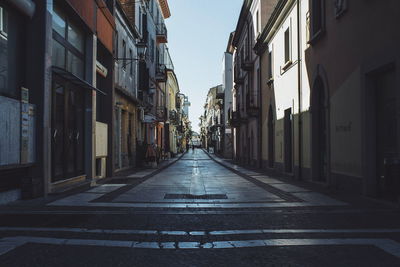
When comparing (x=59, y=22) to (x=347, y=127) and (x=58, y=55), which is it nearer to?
(x=58, y=55)

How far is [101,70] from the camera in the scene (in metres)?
15.9

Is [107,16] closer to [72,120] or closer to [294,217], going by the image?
[72,120]

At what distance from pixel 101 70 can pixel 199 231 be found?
1090cm

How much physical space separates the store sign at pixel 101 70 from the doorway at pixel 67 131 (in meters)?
1.79

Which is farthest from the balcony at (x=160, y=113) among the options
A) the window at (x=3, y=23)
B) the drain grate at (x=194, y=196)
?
the window at (x=3, y=23)

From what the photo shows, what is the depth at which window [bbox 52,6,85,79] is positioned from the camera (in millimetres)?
11414

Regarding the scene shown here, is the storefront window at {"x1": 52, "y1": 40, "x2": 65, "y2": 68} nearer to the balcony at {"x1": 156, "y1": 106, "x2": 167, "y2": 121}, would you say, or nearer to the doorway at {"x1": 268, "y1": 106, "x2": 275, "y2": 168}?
the doorway at {"x1": 268, "y1": 106, "x2": 275, "y2": 168}

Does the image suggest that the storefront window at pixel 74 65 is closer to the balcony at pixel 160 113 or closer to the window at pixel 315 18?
the window at pixel 315 18

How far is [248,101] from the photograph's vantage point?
27828 mm

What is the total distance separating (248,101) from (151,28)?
31.9ft

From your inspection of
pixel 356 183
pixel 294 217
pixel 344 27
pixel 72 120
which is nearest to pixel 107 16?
pixel 72 120

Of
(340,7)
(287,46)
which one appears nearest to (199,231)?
(340,7)

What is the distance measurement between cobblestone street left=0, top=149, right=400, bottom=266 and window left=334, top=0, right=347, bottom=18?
15.9ft

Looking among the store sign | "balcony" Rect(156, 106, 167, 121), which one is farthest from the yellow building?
the store sign
